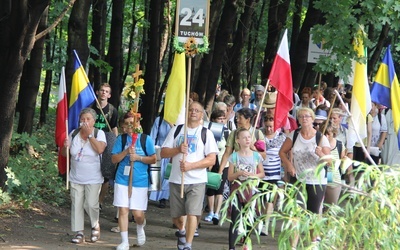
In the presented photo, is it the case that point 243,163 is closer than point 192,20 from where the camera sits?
Yes

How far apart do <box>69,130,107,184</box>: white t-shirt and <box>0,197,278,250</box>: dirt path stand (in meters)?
0.88

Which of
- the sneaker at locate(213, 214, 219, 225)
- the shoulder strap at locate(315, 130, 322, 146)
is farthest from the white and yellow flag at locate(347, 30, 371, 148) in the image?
the sneaker at locate(213, 214, 219, 225)

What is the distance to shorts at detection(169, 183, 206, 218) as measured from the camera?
11992 millimetres

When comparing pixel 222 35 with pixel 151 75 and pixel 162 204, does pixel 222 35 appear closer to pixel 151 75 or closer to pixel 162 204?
pixel 151 75

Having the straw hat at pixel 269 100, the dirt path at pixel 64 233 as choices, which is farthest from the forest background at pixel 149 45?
the straw hat at pixel 269 100

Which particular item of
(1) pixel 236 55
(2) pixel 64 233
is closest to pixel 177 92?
(2) pixel 64 233

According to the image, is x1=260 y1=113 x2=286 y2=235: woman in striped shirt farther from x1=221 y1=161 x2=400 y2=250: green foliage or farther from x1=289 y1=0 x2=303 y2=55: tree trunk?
x1=289 y1=0 x2=303 y2=55: tree trunk

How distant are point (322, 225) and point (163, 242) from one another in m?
7.04

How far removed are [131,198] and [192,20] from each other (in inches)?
138

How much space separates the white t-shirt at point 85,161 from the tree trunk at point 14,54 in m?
1.55

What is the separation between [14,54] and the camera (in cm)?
1327

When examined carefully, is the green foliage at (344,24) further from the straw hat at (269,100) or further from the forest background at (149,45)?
Answer: the straw hat at (269,100)

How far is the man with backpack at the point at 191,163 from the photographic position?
11.9m

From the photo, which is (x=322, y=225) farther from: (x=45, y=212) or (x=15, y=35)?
(x=45, y=212)
